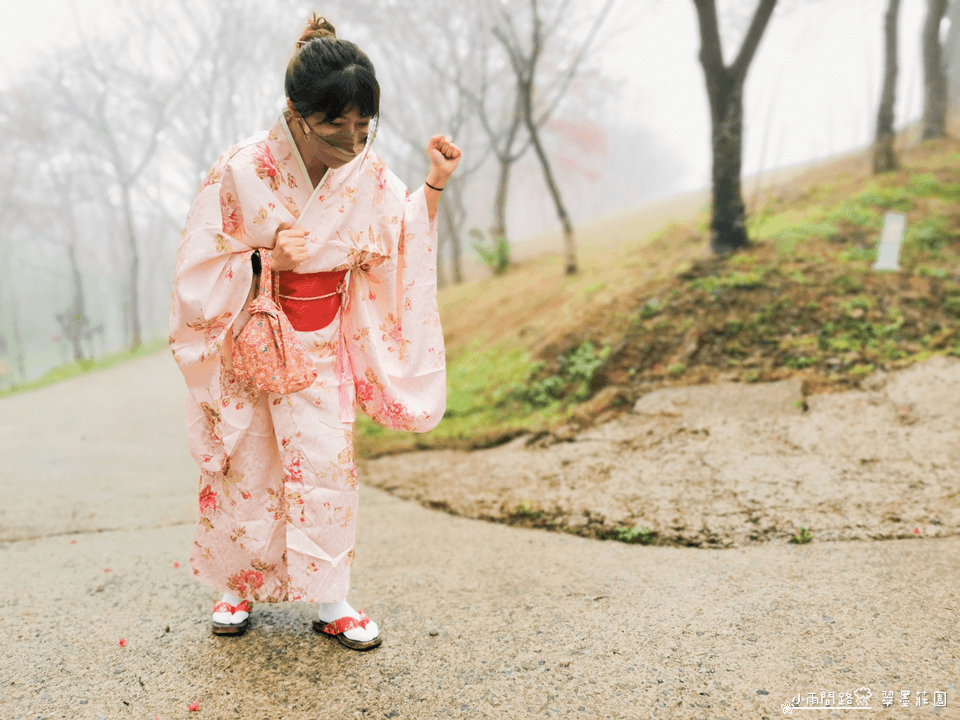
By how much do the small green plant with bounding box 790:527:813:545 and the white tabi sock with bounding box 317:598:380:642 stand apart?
1951mm

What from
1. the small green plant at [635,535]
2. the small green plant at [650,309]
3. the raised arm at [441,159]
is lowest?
the small green plant at [635,535]

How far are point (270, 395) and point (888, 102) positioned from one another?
Result: 29.7ft

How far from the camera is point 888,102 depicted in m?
8.04

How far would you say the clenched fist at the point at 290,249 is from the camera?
6.81 ft

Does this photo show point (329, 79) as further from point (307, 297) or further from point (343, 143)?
point (307, 297)

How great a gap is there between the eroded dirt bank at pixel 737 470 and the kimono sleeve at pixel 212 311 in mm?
1897

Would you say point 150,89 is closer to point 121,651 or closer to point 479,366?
point 479,366

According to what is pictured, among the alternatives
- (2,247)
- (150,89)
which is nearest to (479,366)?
(150,89)

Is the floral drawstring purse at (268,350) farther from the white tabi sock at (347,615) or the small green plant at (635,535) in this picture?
the small green plant at (635,535)

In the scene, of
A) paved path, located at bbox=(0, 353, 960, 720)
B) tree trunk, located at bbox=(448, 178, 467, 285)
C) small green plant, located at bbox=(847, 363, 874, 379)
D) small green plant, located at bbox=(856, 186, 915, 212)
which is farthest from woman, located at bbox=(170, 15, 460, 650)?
tree trunk, located at bbox=(448, 178, 467, 285)

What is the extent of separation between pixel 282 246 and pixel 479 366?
4854 mm

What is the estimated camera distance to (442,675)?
2115 mm

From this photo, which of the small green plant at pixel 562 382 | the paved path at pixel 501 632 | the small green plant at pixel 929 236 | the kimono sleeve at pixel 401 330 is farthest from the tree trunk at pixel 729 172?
the kimono sleeve at pixel 401 330

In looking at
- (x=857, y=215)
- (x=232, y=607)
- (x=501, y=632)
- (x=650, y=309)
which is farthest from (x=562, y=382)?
(x=857, y=215)
